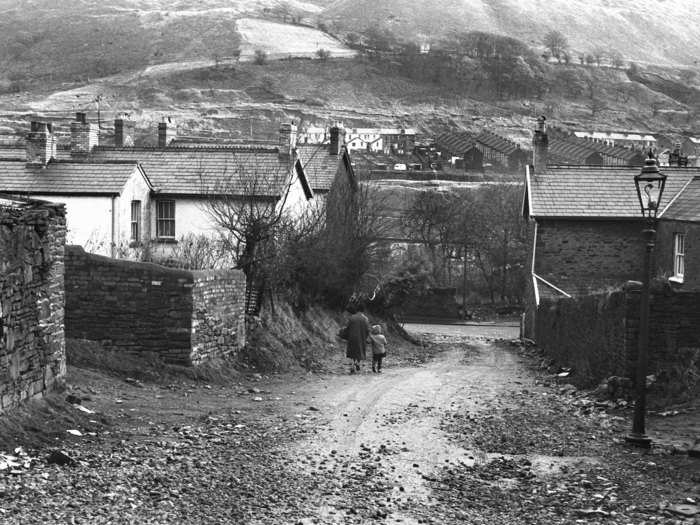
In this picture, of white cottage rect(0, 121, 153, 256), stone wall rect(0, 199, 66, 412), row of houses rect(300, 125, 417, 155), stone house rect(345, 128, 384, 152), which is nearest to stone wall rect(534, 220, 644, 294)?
white cottage rect(0, 121, 153, 256)

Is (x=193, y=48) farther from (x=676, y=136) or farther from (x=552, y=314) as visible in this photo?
(x=552, y=314)

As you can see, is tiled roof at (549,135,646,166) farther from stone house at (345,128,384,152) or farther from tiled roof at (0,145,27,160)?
tiled roof at (0,145,27,160)

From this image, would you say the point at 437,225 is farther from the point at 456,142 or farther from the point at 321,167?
the point at 456,142

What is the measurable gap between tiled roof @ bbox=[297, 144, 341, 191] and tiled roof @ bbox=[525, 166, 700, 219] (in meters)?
10.0

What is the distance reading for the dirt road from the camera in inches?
375

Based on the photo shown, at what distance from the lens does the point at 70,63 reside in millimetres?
183625

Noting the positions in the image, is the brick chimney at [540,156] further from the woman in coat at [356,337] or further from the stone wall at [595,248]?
the woman in coat at [356,337]

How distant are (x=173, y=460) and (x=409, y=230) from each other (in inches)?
2342

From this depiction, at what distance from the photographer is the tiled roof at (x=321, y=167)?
4262 cm

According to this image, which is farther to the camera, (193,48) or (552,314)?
(193,48)

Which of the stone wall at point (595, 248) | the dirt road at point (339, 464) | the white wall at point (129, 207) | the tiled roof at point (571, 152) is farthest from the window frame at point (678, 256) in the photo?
the tiled roof at point (571, 152)

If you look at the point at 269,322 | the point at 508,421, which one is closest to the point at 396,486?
the point at 508,421

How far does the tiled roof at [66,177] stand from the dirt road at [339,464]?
15.9m

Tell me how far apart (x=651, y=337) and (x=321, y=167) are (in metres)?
29.2
